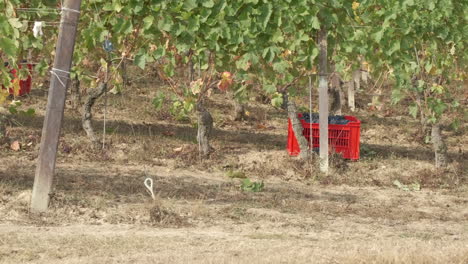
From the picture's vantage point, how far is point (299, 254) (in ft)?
22.4

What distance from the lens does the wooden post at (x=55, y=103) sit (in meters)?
Answer: 8.27

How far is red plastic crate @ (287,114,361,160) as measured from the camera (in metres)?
11.4

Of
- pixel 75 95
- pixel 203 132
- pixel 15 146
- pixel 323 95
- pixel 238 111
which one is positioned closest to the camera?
pixel 323 95

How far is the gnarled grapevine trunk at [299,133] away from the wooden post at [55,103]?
377 centimetres

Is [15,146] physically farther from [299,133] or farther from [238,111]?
[238,111]

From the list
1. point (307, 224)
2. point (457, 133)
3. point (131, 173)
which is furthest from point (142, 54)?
point (457, 133)

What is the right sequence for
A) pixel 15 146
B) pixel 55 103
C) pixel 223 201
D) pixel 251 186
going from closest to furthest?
pixel 55 103 < pixel 223 201 < pixel 251 186 < pixel 15 146

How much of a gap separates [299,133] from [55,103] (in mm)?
3867

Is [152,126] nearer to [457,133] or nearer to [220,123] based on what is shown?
[220,123]

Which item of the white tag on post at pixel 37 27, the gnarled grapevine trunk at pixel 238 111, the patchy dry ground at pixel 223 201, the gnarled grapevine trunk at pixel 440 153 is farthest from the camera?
the gnarled grapevine trunk at pixel 238 111

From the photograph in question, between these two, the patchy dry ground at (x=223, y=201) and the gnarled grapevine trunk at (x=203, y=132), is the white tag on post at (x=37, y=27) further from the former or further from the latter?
the gnarled grapevine trunk at (x=203, y=132)

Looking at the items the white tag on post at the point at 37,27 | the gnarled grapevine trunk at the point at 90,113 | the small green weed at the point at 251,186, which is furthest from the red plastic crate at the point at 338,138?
the white tag on post at the point at 37,27

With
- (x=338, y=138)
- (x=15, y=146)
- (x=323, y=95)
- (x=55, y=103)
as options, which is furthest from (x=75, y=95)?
(x=55, y=103)

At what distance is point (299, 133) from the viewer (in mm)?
11289
